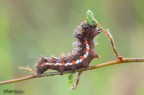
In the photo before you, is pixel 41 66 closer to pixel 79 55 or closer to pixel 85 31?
pixel 79 55

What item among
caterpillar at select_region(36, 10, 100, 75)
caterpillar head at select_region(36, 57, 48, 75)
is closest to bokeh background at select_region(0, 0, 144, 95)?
caterpillar at select_region(36, 10, 100, 75)

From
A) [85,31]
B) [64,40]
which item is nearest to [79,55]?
[85,31]

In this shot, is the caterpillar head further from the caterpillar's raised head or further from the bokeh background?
the bokeh background

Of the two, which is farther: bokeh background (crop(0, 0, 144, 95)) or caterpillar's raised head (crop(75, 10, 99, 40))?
bokeh background (crop(0, 0, 144, 95))

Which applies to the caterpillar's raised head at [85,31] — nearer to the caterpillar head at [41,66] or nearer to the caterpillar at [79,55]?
the caterpillar at [79,55]

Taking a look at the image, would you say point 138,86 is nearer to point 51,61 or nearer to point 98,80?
point 98,80

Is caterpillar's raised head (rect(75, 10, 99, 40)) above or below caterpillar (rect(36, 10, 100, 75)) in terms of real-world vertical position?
above

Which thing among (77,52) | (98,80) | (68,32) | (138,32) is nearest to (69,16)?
(68,32)
